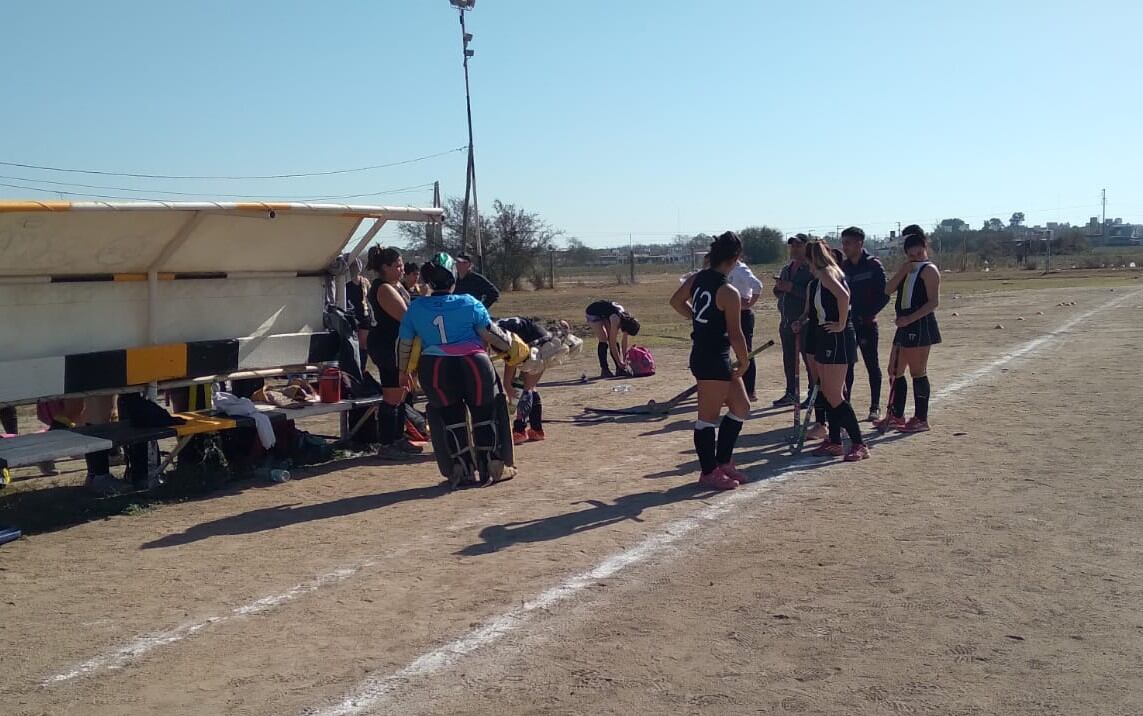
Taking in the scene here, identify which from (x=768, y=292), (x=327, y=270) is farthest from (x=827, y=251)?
(x=768, y=292)

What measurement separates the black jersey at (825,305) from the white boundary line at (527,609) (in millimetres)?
1273

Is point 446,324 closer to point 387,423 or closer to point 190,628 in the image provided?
point 387,423

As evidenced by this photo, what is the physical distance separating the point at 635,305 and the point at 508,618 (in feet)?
102

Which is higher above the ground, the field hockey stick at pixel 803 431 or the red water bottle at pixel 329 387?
the red water bottle at pixel 329 387

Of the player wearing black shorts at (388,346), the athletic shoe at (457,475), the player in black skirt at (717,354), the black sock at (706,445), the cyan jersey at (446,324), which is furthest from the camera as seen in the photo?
the player wearing black shorts at (388,346)

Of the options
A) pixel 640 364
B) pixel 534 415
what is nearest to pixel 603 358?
pixel 640 364

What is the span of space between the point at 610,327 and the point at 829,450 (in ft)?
Result: 21.6

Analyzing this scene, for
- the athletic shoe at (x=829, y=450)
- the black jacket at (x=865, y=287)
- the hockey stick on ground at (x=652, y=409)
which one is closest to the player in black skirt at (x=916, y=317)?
the black jacket at (x=865, y=287)

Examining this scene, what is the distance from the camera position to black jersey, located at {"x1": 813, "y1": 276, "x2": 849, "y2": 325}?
8570 mm

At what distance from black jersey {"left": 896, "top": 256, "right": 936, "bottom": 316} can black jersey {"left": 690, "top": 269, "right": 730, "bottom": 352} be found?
298cm

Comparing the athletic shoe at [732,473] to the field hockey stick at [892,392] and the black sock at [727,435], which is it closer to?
the black sock at [727,435]

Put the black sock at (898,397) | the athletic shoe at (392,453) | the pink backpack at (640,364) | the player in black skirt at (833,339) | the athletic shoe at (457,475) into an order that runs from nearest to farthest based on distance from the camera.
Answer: the athletic shoe at (457,475)
the player in black skirt at (833,339)
the athletic shoe at (392,453)
the black sock at (898,397)
the pink backpack at (640,364)

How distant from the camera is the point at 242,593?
5.62m

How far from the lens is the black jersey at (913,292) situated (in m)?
9.62
